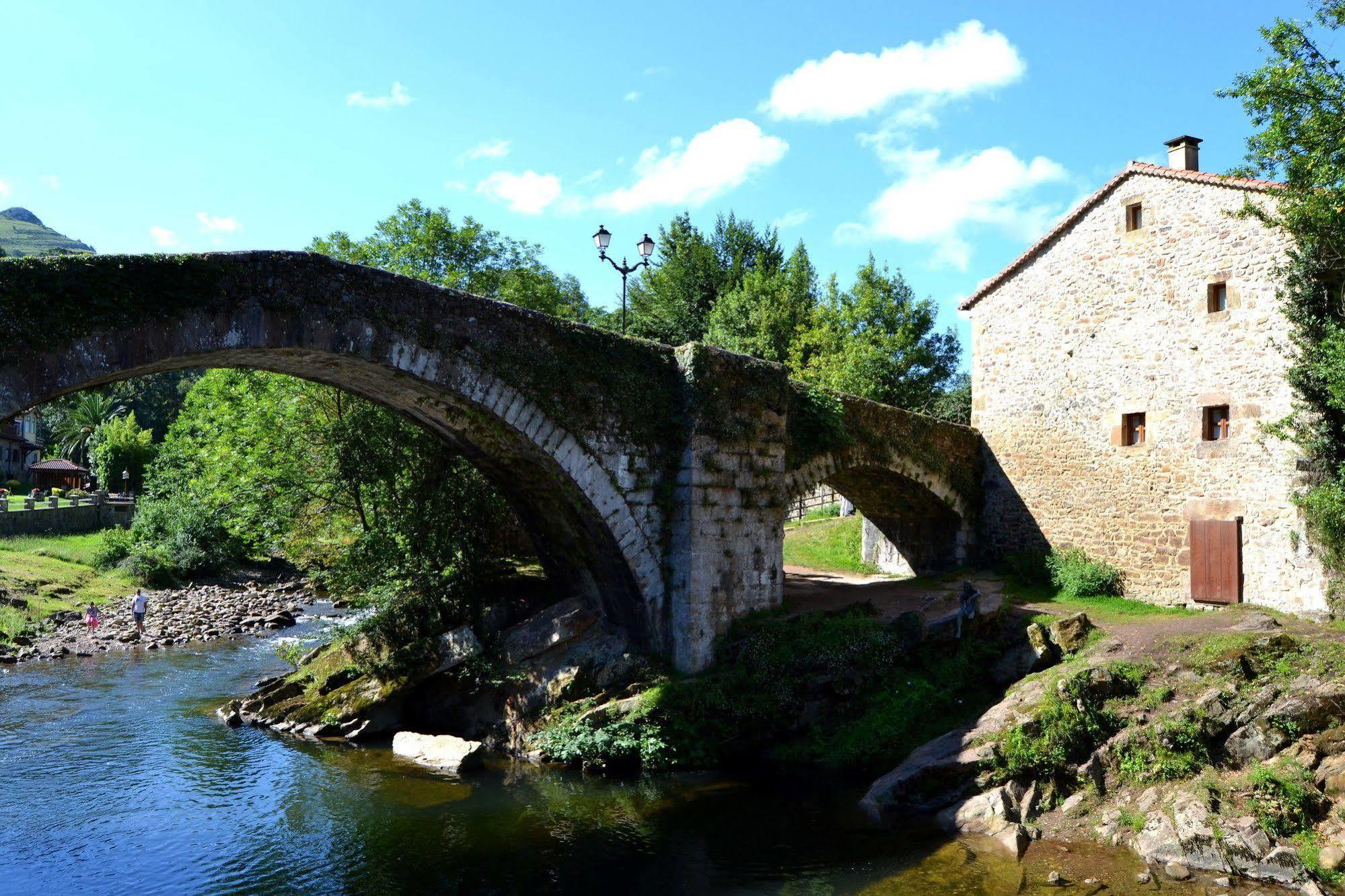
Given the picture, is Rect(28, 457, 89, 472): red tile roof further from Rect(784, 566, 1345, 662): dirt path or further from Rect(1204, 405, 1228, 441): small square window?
Rect(1204, 405, 1228, 441): small square window

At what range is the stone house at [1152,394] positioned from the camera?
14.6 meters

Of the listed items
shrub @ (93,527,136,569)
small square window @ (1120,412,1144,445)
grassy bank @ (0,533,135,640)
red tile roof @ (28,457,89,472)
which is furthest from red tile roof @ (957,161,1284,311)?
red tile roof @ (28,457,89,472)

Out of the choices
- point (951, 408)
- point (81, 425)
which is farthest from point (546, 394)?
point (81, 425)

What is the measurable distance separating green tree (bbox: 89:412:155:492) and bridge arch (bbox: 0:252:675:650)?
37083 mm

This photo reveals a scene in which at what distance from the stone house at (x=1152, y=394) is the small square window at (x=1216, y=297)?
2cm

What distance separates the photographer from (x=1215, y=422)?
15.4m

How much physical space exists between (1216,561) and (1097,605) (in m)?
1.93

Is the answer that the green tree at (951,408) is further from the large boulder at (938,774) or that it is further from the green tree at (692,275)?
the large boulder at (938,774)

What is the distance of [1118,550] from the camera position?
1641 centimetres

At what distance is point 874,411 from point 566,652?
7.11m

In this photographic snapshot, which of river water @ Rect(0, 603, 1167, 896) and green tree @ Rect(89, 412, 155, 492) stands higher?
green tree @ Rect(89, 412, 155, 492)

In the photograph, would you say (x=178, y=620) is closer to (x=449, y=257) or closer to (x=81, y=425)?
(x=449, y=257)

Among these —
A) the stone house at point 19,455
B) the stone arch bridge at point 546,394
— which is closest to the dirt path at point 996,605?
the stone arch bridge at point 546,394

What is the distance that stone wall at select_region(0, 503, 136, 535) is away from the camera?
29.6 metres
